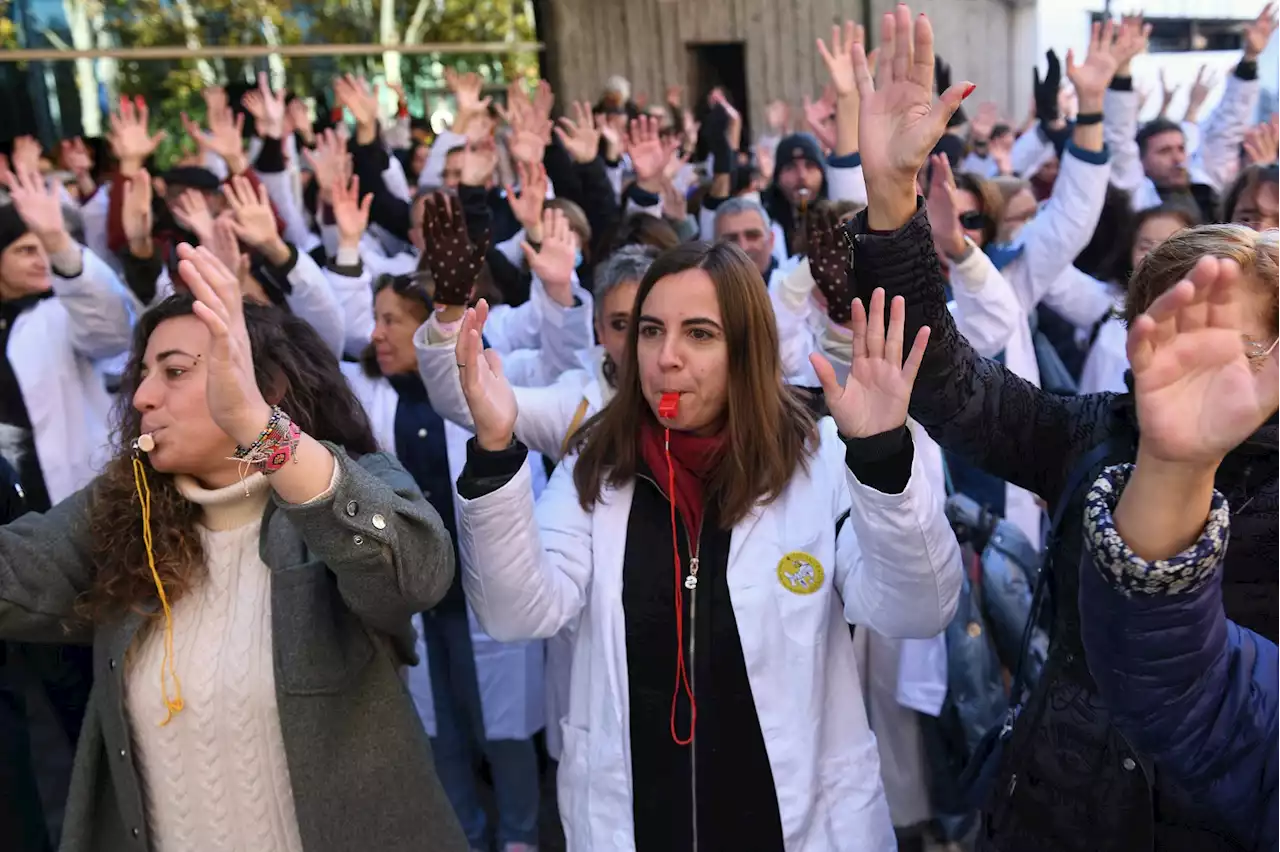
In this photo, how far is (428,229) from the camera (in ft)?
8.77

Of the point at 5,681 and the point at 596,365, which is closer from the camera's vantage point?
the point at 5,681

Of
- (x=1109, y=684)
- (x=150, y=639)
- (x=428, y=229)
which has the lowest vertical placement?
(x=150, y=639)

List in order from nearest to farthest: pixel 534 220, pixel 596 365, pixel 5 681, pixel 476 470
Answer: pixel 476 470
pixel 5 681
pixel 596 365
pixel 534 220

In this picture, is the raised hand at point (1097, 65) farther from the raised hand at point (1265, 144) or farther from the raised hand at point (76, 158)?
the raised hand at point (76, 158)

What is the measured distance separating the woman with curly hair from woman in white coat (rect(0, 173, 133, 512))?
5.60 feet

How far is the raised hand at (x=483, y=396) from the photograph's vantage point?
1.81m

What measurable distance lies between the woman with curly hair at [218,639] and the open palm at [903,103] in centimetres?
91

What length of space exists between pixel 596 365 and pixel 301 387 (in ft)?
3.46

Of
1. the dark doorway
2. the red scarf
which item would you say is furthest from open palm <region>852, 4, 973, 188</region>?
the dark doorway

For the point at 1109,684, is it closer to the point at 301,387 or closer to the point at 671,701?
the point at 671,701

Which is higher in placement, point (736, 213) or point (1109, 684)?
point (736, 213)

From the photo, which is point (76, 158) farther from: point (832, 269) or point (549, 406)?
point (832, 269)


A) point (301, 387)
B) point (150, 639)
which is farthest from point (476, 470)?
point (150, 639)

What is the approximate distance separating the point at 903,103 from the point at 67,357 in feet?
9.61
